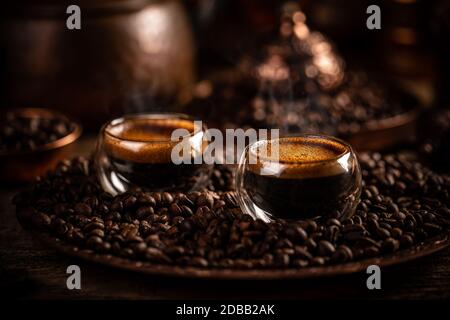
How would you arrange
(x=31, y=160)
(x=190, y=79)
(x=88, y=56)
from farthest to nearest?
1. (x=190, y=79)
2. (x=88, y=56)
3. (x=31, y=160)

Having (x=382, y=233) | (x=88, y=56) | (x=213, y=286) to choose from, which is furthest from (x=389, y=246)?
(x=88, y=56)

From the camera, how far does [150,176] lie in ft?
3.85

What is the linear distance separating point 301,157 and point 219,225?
182mm

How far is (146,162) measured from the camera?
1157mm

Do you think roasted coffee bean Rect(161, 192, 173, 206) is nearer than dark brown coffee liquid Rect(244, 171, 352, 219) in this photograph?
No

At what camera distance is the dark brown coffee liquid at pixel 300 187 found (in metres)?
1.00

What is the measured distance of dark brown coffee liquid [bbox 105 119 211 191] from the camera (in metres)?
1.15

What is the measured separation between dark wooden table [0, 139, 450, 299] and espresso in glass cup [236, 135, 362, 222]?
0.36 ft

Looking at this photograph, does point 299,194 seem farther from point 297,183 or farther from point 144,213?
point 144,213

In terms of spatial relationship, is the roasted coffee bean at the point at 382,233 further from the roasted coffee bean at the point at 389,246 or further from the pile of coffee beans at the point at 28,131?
the pile of coffee beans at the point at 28,131

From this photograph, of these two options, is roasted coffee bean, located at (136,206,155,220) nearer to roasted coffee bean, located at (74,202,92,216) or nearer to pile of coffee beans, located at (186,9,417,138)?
roasted coffee bean, located at (74,202,92,216)

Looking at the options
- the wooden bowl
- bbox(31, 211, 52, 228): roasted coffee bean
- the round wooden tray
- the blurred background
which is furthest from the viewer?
the blurred background

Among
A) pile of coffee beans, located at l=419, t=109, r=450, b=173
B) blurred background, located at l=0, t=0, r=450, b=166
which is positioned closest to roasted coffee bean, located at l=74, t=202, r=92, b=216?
blurred background, located at l=0, t=0, r=450, b=166

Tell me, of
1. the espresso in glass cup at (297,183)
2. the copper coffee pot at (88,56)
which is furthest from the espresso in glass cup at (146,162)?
the copper coffee pot at (88,56)
